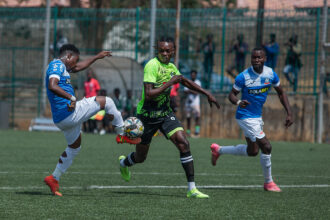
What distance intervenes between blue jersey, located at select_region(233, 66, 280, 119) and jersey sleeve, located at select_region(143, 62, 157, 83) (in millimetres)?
1942

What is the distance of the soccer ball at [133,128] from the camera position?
8711 mm

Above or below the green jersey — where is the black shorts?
below

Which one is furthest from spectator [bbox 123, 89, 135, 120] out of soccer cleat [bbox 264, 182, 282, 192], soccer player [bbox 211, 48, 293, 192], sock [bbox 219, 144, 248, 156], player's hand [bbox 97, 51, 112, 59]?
player's hand [bbox 97, 51, 112, 59]

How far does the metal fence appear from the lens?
23.2 m

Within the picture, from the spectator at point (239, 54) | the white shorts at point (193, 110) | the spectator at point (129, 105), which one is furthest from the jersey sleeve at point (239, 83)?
the spectator at point (129, 105)

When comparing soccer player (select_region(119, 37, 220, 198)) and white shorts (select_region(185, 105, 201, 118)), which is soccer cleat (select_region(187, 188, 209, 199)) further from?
white shorts (select_region(185, 105, 201, 118))

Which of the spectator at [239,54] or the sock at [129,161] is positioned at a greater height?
the spectator at [239,54]

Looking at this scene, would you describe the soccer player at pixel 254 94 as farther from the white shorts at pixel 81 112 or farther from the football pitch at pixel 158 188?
the white shorts at pixel 81 112

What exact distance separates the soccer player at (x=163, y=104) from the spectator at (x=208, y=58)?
1523 cm

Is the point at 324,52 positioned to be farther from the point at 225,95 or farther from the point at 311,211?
the point at 311,211

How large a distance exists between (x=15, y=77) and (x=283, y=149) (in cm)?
1355

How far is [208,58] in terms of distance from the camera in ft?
81.1

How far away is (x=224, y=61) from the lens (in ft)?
80.0

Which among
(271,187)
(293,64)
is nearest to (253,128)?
(271,187)
